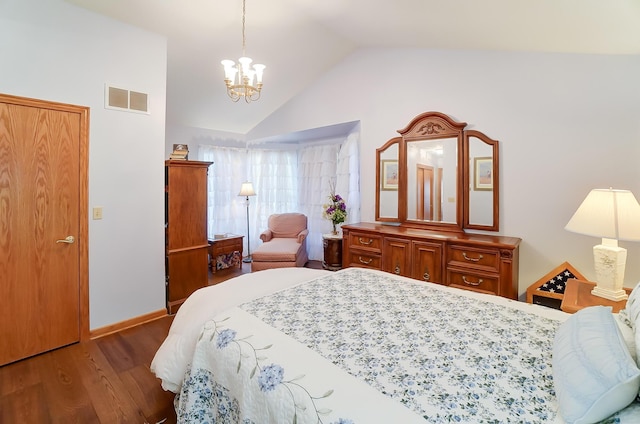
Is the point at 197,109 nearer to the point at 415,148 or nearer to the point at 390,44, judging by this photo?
the point at 390,44

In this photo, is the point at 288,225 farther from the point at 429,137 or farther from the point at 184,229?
the point at 429,137

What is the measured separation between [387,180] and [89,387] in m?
3.24

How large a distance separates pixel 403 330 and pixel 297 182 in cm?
457

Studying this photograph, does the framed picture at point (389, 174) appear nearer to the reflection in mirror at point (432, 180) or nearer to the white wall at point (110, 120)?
the reflection in mirror at point (432, 180)

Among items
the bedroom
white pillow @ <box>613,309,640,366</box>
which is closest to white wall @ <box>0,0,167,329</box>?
the bedroom

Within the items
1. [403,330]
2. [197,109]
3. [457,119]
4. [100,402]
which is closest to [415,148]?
[457,119]

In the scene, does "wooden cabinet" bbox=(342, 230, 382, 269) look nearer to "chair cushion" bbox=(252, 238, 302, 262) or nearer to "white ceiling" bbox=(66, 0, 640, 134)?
"chair cushion" bbox=(252, 238, 302, 262)

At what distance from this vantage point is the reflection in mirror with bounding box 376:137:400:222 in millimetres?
3545

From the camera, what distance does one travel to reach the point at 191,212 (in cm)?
335

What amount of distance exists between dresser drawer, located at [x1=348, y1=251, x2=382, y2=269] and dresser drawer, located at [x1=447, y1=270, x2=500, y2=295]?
0.74 metres

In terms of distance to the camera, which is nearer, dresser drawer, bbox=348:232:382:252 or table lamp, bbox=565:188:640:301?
table lamp, bbox=565:188:640:301

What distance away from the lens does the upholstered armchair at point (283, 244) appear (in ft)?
13.7

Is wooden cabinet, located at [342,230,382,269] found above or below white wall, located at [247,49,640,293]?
below

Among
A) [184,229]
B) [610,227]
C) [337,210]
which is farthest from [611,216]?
[184,229]
